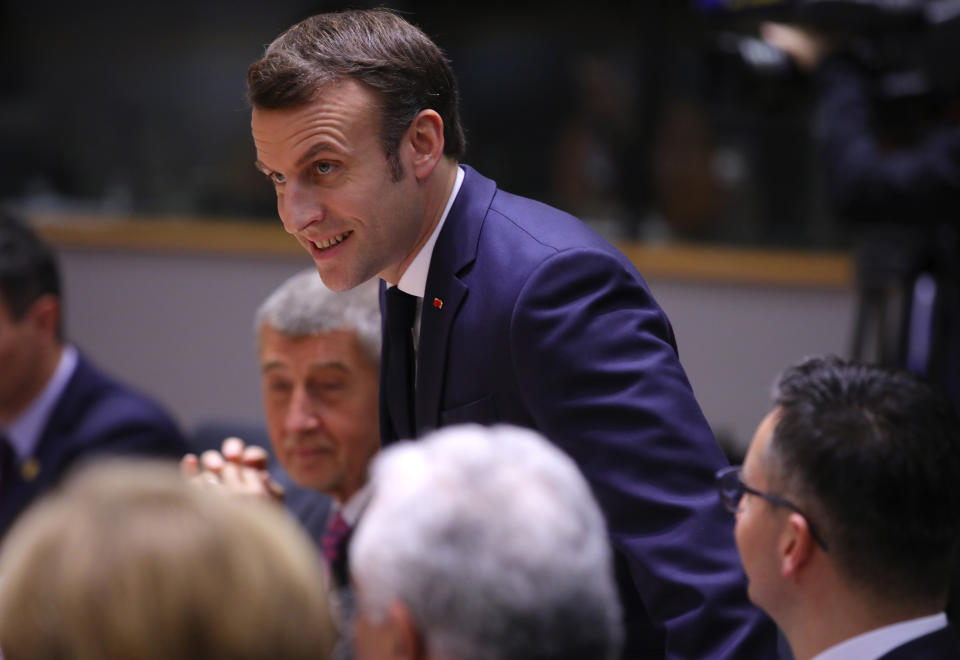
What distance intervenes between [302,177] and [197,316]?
3.28 metres

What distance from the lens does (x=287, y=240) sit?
14.5ft

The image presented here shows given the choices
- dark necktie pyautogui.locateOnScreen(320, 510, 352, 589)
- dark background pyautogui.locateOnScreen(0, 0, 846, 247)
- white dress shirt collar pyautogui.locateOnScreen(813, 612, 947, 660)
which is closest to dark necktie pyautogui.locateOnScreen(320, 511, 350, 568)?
dark necktie pyautogui.locateOnScreen(320, 510, 352, 589)

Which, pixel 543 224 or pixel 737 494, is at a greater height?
pixel 543 224

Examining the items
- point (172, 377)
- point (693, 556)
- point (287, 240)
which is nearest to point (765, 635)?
point (693, 556)

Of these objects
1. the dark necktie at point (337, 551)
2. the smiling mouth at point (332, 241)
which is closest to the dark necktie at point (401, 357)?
the smiling mouth at point (332, 241)

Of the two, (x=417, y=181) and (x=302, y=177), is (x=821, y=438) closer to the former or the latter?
(x=417, y=181)

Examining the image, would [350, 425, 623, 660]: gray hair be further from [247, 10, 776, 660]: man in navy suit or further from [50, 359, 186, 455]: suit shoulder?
[50, 359, 186, 455]: suit shoulder

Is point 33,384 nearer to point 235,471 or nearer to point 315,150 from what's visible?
point 235,471

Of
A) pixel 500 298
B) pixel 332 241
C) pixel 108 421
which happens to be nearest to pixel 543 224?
pixel 500 298

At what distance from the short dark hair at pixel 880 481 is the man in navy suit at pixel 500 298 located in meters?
0.18

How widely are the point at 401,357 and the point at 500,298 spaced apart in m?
0.22

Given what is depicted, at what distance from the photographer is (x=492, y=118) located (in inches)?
175

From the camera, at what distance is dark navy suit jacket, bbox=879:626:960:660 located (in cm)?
146

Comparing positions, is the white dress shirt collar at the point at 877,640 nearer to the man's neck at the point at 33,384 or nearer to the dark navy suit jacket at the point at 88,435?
the dark navy suit jacket at the point at 88,435
